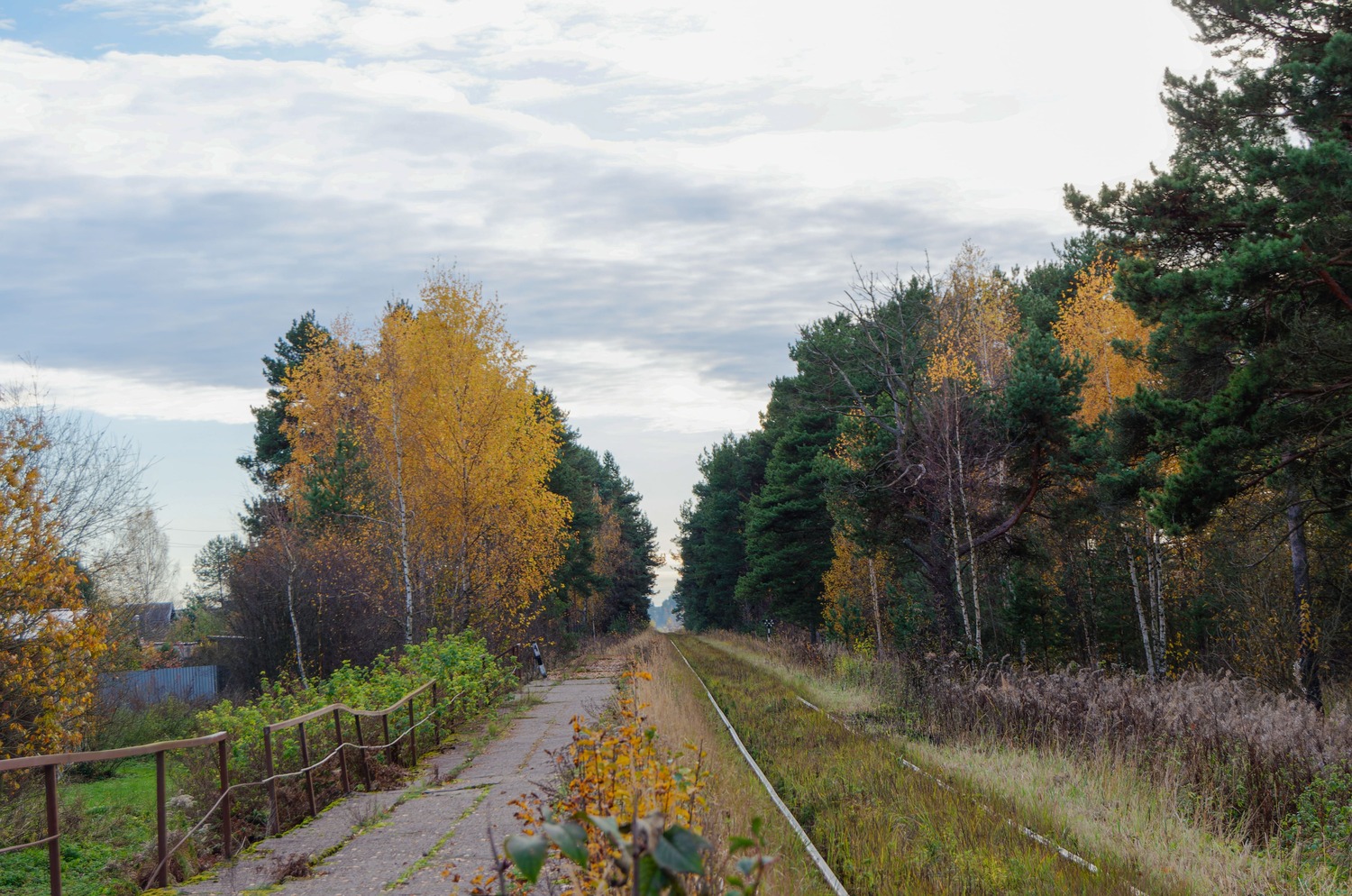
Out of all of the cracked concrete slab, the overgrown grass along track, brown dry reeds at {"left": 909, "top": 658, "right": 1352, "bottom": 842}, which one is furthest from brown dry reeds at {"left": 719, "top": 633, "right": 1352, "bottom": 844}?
the cracked concrete slab

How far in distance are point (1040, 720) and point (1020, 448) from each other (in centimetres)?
1003

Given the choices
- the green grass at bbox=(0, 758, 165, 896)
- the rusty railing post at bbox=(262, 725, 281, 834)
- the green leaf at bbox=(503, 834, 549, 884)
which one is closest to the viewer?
the green leaf at bbox=(503, 834, 549, 884)

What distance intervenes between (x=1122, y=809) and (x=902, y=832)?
215 centimetres

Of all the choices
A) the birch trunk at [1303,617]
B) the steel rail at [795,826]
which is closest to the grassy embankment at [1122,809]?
the steel rail at [795,826]

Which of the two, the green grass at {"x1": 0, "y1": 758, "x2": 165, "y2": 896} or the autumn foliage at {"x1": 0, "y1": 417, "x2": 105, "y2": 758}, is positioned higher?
the autumn foliage at {"x1": 0, "y1": 417, "x2": 105, "y2": 758}

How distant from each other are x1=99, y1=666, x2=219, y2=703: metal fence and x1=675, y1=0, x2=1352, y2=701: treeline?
59.8 feet

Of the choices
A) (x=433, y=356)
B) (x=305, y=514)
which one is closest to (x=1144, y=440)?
(x=433, y=356)

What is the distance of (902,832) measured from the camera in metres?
8.02

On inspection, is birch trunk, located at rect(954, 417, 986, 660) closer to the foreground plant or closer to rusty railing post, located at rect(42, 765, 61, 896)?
the foreground plant

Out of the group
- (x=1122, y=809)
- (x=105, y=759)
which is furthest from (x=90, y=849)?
(x=1122, y=809)

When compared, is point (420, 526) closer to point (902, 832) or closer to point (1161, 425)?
point (1161, 425)

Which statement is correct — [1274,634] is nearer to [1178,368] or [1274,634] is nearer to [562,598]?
[1178,368]

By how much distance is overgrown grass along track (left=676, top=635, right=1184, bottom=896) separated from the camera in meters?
6.59

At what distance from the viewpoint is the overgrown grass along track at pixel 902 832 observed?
6.59 meters
